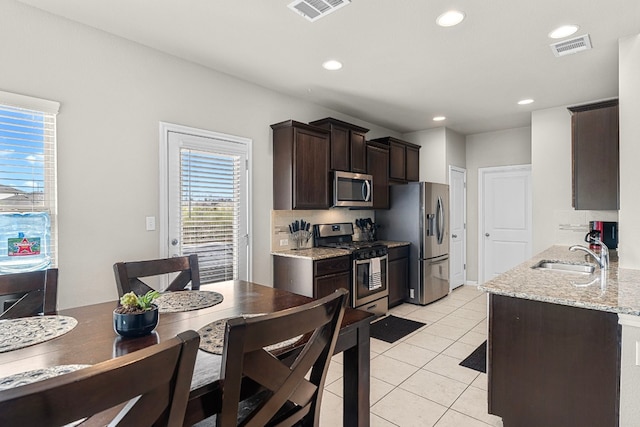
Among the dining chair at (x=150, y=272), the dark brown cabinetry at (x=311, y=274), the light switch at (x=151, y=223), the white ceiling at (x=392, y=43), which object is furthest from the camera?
the dark brown cabinetry at (x=311, y=274)

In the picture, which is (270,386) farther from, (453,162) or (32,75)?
(453,162)

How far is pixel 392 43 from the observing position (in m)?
2.81

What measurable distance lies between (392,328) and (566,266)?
6.05 ft

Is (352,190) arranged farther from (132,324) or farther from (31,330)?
(31,330)

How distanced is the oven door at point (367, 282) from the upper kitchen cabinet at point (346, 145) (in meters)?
1.22

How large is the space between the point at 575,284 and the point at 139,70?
11.7 ft

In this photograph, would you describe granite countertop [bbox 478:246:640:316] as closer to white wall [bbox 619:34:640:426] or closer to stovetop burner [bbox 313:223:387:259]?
white wall [bbox 619:34:640:426]

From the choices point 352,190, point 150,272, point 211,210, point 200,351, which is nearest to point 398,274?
point 352,190

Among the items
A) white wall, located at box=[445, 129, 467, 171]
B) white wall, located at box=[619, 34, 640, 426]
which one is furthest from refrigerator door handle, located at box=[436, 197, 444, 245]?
white wall, located at box=[619, 34, 640, 426]

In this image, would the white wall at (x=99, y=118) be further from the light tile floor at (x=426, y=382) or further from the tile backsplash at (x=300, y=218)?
the light tile floor at (x=426, y=382)

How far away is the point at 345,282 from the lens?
3930mm

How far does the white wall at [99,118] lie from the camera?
2340mm

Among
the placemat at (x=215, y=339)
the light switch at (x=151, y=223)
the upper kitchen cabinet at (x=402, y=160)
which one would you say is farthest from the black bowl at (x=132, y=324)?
the upper kitchen cabinet at (x=402, y=160)

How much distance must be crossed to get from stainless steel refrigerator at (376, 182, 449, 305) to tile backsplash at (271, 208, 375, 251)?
1.73 feet
